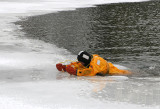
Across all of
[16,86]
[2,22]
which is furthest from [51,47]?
[2,22]

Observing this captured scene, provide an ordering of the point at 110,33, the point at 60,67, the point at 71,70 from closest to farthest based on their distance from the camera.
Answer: the point at 71,70 → the point at 60,67 → the point at 110,33

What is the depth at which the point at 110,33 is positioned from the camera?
1489cm

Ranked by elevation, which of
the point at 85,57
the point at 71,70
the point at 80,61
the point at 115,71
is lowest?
the point at 115,71

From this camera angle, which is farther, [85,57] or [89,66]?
[89,66]

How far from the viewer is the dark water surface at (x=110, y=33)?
10.2 meters

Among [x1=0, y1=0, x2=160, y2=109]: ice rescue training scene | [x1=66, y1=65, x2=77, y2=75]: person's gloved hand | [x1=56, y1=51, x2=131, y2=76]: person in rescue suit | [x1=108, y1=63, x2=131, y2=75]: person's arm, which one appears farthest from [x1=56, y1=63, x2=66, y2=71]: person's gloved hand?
[x1=108, y1=63, x2=131, y2=75]: person's arm

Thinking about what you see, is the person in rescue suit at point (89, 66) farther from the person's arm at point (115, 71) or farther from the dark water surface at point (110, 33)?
the dark water surface at point (110, 33)

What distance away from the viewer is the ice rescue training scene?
569cm

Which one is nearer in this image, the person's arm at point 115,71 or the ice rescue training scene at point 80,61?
the ice rescue training scene at point 80,61

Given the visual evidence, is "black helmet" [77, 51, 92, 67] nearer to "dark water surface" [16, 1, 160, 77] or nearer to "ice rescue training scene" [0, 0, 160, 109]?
"ice rescue training scene" [0, 0, 160, 109]

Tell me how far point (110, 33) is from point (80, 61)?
284 inches

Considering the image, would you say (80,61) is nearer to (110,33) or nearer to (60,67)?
(60,67)

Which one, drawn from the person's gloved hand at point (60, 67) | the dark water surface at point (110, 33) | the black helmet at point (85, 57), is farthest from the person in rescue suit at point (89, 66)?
the dark water surface at point (110, 33)

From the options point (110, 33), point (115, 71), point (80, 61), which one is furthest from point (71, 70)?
point (110, 33)
